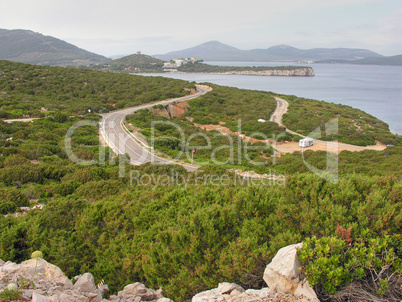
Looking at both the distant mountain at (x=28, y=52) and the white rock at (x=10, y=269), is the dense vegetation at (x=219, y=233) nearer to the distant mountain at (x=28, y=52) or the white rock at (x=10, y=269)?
the white rock at (x=10, y=269)

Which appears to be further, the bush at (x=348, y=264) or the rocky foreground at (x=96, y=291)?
the rocky foreground at (x=96, y=291)

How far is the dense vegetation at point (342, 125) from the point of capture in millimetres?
31922

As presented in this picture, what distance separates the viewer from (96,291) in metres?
5.02

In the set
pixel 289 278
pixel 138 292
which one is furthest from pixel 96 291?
pixel 289 278

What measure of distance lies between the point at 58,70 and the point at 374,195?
60520 millimetres

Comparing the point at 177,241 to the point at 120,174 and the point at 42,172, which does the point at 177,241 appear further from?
the point at 42,172

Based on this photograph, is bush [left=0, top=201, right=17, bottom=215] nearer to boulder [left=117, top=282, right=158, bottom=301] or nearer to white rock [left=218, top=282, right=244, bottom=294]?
boulder [left=117, top=282, right=158, bottom=301]

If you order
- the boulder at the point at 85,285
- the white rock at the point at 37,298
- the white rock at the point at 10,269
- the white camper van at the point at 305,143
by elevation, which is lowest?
the white camper van at the point at 305,143

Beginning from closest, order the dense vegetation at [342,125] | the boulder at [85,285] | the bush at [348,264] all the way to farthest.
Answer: the bush at [348,264], the boulder at [85,285], the dense vegetation at [342,125]

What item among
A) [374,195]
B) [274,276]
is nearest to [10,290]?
[274,276]

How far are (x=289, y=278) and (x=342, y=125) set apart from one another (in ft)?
126

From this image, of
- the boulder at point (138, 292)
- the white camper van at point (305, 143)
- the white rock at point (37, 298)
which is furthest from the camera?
the white camper van at point (305, 143)

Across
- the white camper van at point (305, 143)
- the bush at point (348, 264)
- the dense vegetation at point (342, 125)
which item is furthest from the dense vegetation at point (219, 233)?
the dense vegetation at point (342, 125)

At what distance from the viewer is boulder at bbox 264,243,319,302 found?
3.92 metres
